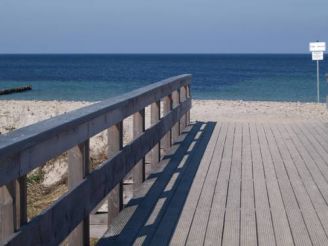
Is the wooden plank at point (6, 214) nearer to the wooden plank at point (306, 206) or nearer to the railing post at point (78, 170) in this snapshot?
the railing post at point (78, 170)

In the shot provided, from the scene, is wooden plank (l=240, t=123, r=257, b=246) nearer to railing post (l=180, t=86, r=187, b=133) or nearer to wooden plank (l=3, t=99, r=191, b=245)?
wooden plank (l=3, t=99, r=191, b=245)

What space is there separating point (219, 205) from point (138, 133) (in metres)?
1.12

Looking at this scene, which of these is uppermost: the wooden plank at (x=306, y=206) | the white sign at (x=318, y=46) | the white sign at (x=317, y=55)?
the white sign at (x=318, y=46)

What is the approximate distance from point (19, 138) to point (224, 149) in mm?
6345

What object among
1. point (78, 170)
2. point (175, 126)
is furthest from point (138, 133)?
point (175, 126)

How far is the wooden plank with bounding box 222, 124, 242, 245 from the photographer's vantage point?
15.7 feet

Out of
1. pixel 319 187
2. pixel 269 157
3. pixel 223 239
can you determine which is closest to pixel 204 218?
pixel 223 239

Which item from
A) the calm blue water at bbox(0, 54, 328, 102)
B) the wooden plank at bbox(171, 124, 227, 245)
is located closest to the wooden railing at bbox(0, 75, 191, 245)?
the wooden plank at bbox(171, 124, 227, 245)

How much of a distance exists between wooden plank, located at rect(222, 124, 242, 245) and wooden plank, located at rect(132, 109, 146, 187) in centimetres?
90

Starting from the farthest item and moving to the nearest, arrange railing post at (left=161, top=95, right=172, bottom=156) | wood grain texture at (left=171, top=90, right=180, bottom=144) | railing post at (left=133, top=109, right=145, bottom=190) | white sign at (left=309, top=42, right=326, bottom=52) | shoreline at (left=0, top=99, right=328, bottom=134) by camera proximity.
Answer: white sign at (left=309, top=42, right=326, bottom=52)
shoreline at (left=0, top=99, right=328, bottom=134)
wood grain texture at (left=171, top=90, right=180, bottom=144)
railing post at (left=161, top=95, right=172, bottom=156)
railing post at (left=133, top=109, right=145, bottom=190)

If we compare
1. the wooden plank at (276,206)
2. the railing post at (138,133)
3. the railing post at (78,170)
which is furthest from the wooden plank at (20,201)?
the railing post at (138,133)

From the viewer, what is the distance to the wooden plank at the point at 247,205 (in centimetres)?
482

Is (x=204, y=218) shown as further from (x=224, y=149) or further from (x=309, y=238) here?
(x=224, y=149)

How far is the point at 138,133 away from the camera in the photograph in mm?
6375
